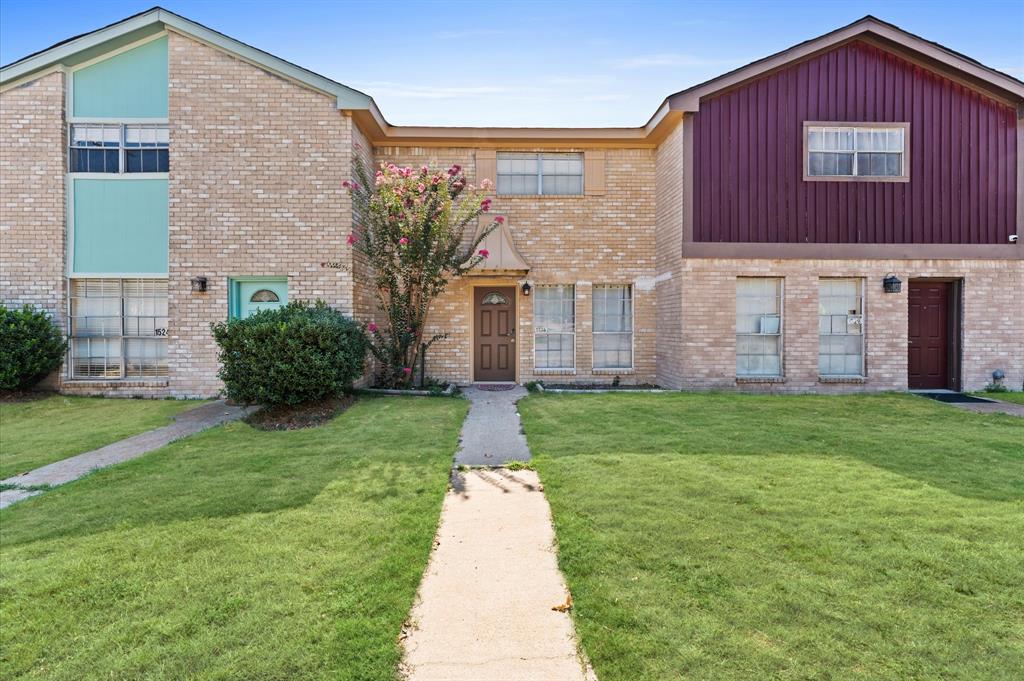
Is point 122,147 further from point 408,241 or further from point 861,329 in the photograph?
point 861,329

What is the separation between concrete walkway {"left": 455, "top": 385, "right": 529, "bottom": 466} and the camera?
19.2ft

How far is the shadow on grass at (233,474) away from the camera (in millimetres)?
4016

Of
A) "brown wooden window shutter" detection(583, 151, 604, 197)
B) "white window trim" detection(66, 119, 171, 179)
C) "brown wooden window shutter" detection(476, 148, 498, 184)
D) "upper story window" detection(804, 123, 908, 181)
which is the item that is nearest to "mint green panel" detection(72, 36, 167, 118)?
"white window trim" detection(66, 119, 171, 179)

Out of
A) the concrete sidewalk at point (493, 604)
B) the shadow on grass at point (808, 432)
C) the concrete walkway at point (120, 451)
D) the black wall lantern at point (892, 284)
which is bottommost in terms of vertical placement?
the concrete sidewalk at point (493, 604)

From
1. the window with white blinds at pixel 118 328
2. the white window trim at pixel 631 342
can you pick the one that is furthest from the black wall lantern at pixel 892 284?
the window with white blinds at pixel 118 328

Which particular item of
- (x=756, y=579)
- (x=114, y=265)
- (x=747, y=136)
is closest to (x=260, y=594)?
(x=756, y=579)

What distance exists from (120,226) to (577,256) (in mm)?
9824

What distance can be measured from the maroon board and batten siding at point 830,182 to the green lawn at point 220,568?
28.7 feet

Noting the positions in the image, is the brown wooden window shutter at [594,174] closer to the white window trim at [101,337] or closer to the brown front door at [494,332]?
the brown front door at [494,332]

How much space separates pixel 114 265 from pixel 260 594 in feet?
35.2

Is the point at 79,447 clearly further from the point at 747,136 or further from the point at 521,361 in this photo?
the point at 747,136

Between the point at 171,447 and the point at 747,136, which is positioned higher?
the point at 747,136

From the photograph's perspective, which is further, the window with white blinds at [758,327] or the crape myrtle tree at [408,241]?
the window with white blinds at [758,327]

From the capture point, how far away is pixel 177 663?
2.30 meters
